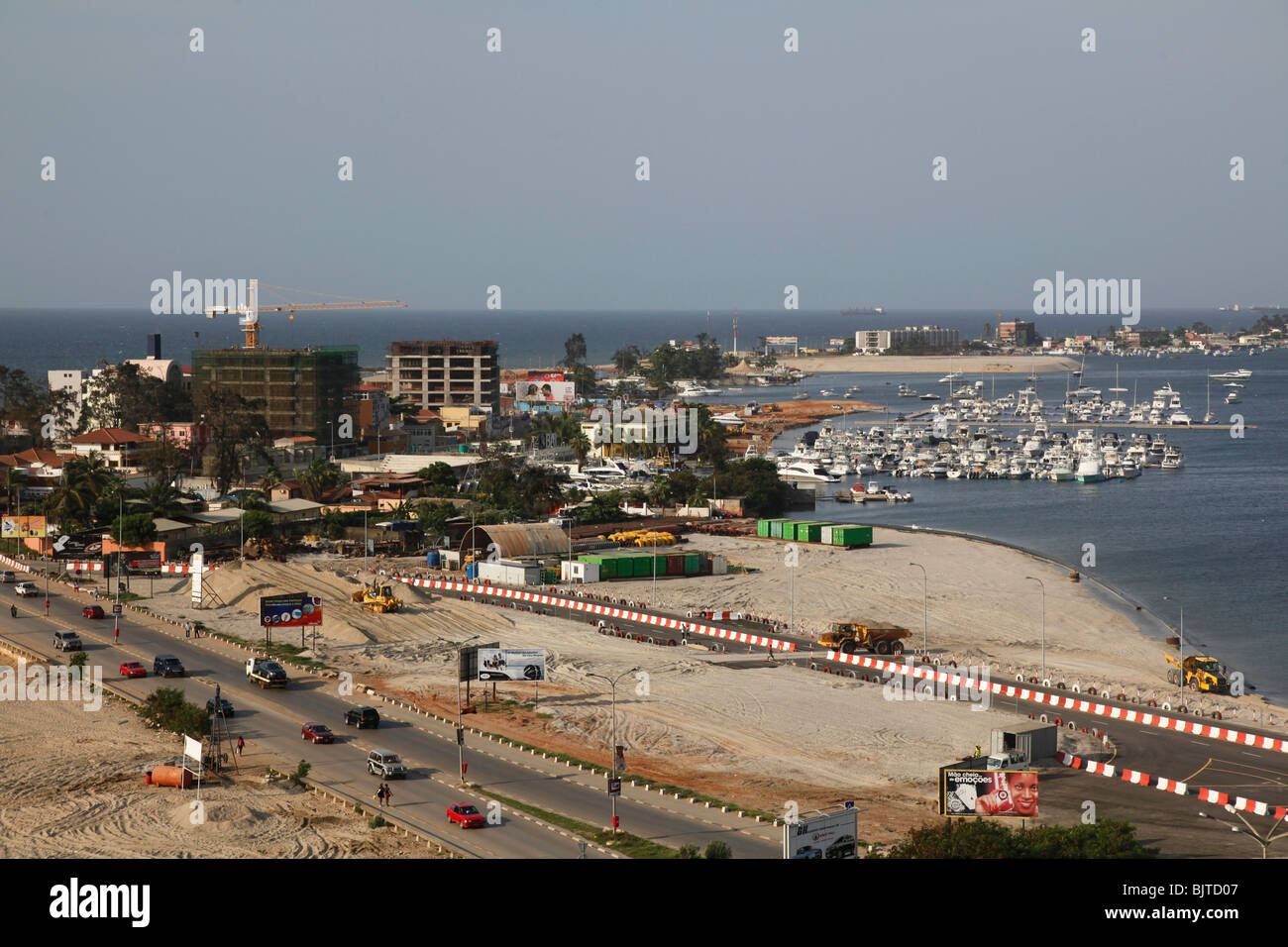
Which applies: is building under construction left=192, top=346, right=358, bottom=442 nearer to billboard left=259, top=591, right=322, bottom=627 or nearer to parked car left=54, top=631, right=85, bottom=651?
parked car left=54, top=631, right=85, bottom=651

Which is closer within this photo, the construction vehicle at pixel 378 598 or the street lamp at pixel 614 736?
the street lamp at pixel 614 736

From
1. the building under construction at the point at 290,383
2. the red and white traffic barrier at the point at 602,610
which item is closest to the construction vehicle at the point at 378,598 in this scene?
the red and white traffic barrier at the point at 602,610

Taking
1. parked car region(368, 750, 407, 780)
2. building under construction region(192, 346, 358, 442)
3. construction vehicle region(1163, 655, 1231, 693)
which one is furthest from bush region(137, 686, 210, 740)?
building under construction region(192, 346, 358, 442)

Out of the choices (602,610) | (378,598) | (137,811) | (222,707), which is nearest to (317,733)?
(222,707)

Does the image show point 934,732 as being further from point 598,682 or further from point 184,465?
point 184,465

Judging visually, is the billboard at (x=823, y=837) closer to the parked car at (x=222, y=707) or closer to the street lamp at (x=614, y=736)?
the street lamp at (x=614, y=736)

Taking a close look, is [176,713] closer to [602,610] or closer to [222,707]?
[222,707]

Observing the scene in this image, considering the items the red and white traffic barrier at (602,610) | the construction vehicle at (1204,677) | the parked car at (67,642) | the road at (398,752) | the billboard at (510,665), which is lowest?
the construction vehicle at (1204,677)
